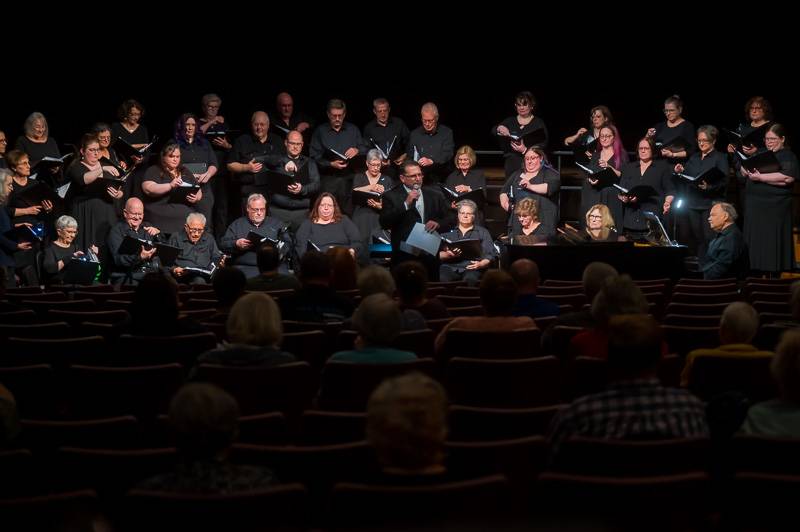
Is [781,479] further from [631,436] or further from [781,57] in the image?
[781,57]

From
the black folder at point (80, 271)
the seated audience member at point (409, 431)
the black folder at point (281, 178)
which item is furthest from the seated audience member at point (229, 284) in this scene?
the black folder at point (281, 178)

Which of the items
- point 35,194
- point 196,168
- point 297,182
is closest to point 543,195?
point 297,182

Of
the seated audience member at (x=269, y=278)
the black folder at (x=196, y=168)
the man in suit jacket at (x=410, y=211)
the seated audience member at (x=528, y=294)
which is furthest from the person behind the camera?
the black folder at (x=196, y=168)

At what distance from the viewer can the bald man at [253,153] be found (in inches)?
488

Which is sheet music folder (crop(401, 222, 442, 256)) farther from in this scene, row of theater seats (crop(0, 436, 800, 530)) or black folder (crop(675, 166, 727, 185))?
row of theater seats (crop(0, 436, 800, 530))

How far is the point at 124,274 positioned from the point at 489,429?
24.6 ft

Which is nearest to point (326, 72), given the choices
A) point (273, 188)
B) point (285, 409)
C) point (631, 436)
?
point (273, 188)

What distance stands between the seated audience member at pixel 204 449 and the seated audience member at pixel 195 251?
7477 millimetres

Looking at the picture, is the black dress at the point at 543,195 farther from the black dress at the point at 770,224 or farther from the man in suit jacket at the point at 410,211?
the black dress at the point at 770,224

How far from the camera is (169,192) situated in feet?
38.3

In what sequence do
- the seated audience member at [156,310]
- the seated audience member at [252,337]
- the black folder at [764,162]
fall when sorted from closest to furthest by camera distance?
the seated audience member at [252,337] → the seated audience member at [156,310] → the black folder at [764,162]

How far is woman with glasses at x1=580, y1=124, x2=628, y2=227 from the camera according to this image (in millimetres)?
12258

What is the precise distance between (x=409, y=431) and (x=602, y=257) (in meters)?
7.49

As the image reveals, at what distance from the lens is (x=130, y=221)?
10.8m
